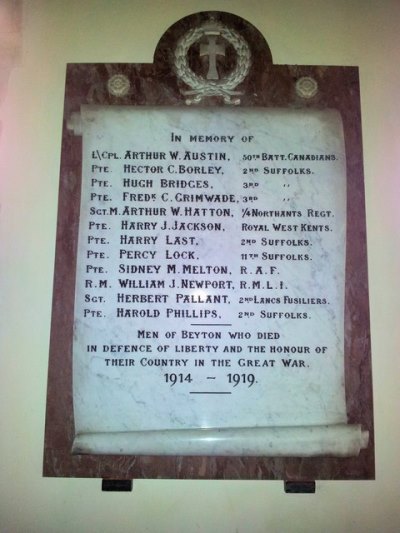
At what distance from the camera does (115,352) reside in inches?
89.1

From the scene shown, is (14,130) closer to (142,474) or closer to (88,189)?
(88,189)

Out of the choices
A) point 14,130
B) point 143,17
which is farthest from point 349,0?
point 14,130

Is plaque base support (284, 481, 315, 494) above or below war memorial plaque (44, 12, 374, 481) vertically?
below

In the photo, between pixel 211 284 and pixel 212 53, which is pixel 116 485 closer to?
pixel 211 284

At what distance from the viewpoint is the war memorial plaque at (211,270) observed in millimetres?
2199

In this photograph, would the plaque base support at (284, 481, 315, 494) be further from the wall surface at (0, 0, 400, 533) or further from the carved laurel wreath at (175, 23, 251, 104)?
the carved laurel wreath at (175, 23, 251, 104)

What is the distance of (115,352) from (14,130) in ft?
3.95

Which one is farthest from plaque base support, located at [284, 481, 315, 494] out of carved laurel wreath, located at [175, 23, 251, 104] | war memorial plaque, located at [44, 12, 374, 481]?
carved laurel wreath, located at [175, 23, 251, 104]

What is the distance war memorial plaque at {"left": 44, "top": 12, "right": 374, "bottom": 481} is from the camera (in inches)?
86.6

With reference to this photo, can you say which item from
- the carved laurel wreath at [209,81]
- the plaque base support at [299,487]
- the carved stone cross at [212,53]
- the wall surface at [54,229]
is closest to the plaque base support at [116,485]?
the wall surface at [54,229]

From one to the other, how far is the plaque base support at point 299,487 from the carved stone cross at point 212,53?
6.27ft

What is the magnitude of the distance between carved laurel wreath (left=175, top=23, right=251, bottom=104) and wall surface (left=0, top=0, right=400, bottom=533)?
158 mm

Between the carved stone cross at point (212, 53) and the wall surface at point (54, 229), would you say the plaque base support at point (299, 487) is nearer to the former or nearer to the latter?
the wall surface at point (54, 229)

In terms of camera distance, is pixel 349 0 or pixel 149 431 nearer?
pixel 149 431
